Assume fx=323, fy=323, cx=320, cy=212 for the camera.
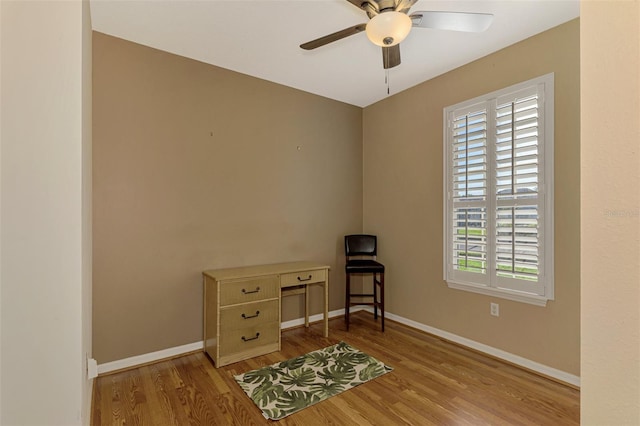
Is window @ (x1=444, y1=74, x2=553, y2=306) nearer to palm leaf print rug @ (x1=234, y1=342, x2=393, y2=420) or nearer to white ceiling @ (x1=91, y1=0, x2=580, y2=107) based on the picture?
white ceiling @ (x1=91, y1=0, x2=580, y2=107)

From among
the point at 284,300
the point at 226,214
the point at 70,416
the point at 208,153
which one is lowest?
the point at 284,300

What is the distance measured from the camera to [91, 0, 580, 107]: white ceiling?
221 cm

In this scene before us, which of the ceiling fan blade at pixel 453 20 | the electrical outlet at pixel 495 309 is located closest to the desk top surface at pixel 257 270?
the electrical outlet at pixel 495 309

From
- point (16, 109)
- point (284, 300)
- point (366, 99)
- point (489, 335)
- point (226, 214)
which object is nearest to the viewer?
point (16, 109)

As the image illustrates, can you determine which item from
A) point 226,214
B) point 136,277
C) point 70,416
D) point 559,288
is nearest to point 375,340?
point 559,288

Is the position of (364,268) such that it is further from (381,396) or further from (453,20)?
(453,20)

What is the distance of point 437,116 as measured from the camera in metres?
3.31

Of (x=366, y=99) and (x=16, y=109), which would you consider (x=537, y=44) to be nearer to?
(x=366, y=99)

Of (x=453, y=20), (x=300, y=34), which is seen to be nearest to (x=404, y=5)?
(x=453, y=20)

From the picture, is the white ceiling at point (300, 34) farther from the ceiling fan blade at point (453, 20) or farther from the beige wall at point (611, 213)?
the beige wall at point (611, 213)

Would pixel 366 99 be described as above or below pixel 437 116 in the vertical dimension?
above

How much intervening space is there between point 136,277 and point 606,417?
2916mm

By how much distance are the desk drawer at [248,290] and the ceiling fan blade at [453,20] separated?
225 centimetres

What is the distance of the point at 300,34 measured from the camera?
2539mm
